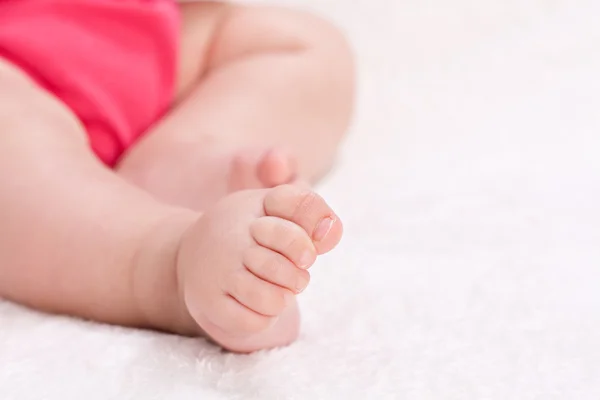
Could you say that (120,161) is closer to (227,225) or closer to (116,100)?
(116,100)

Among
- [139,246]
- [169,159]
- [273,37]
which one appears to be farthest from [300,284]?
[273,37]

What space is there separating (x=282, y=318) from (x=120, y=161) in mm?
298

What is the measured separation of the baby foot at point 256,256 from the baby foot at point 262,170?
5.9 inches

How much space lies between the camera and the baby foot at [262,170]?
64 cm

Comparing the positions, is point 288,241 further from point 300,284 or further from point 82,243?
point 82,243

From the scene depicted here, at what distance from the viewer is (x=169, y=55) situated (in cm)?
85

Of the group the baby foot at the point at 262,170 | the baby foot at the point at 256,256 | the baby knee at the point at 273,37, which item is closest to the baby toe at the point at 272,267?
the baby foot at the point at 256,256

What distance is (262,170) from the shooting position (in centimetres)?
65

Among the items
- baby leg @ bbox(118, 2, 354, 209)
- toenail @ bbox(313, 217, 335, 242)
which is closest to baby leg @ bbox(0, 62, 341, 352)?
toenail @ bbox(313, 217, 335, 242)

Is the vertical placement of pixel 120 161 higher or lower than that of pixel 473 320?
lower

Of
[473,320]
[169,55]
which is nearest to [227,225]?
[473,320]

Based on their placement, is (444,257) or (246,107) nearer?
(444,257)

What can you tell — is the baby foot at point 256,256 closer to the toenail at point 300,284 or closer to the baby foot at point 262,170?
the toenail at point 300,284

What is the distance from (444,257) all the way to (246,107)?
0.80 ft
